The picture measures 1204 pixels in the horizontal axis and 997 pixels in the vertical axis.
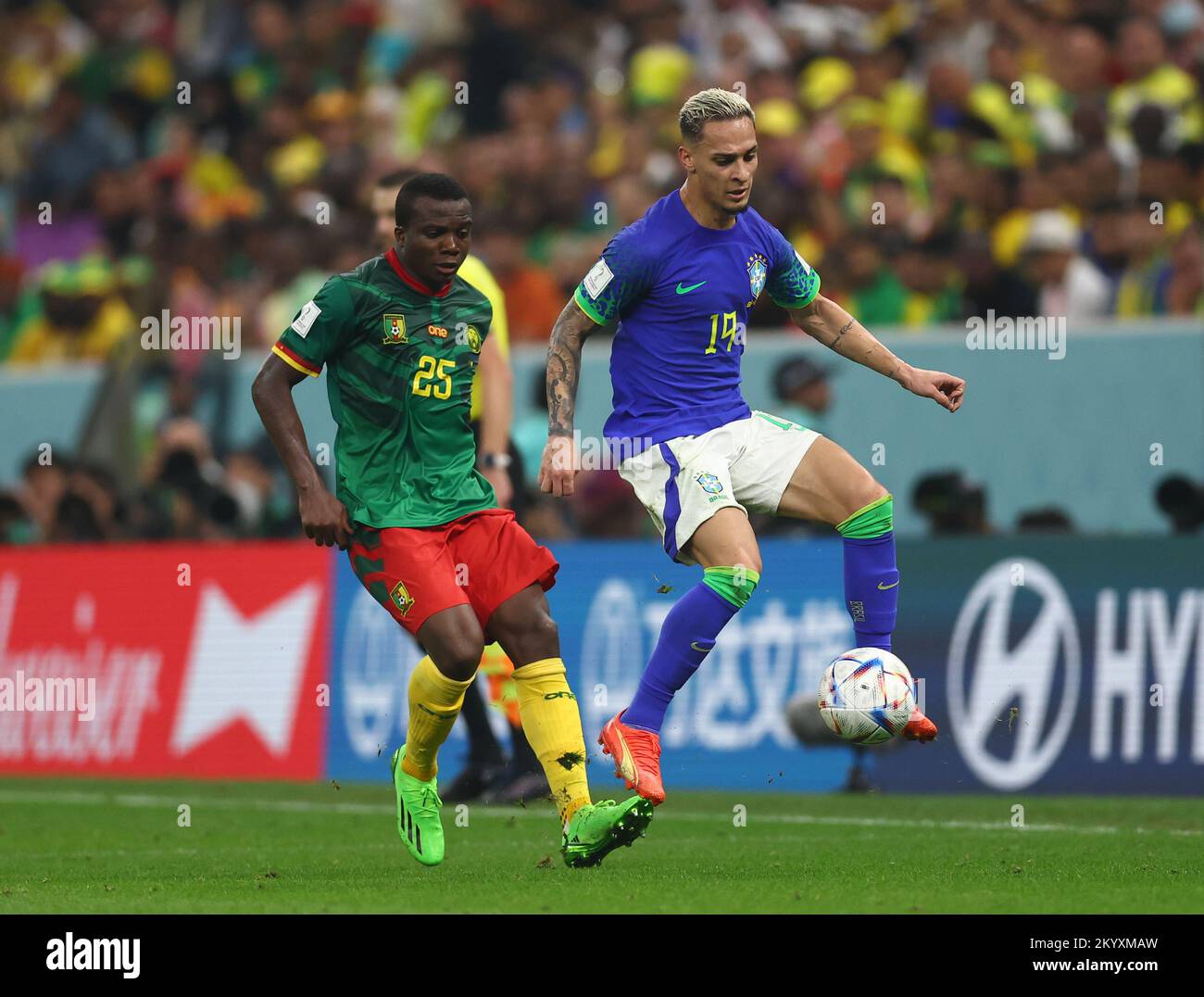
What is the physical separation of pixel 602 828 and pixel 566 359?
1.77 meters

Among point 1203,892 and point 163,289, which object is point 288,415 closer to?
point 1203,892

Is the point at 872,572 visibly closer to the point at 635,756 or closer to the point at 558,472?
the point at 635,756

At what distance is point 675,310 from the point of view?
8.18 metres

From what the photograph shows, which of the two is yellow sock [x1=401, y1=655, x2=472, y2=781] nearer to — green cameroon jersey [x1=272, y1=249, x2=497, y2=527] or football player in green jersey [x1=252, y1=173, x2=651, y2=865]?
football player in green jersey [x1=252, y1=173, x2=651, y2=865]

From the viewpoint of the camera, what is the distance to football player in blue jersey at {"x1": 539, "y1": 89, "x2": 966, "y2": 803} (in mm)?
8000

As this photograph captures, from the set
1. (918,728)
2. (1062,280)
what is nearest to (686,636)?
Result: (918,728)

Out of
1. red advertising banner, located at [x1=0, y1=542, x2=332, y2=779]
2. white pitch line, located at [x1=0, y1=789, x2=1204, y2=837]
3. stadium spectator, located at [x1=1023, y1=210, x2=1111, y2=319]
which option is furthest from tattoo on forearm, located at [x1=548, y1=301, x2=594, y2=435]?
red advertising banner, located at [x1=0, y1=542, x2=332, y2=779]

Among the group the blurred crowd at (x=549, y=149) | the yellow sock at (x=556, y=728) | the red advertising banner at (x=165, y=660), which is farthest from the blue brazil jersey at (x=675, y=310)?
the red advertising banner at (x=165, y=660)

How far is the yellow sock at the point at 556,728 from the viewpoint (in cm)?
763

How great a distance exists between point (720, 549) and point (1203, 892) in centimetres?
208

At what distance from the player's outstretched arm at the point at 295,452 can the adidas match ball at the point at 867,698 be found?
6.13 ft

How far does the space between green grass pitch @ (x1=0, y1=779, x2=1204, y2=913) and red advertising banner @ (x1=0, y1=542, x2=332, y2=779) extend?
1.33 meters

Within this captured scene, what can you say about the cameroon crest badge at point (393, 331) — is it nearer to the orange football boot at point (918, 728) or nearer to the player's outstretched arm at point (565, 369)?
the player's outstretched arm at point (565, 369)

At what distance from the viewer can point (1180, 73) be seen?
14234mm
